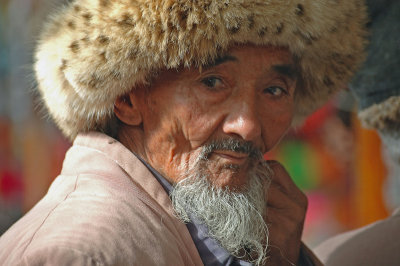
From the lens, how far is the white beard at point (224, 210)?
237cm

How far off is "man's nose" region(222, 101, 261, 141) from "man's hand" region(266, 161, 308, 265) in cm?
42

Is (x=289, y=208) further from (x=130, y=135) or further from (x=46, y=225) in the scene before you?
(x=46, y=225)

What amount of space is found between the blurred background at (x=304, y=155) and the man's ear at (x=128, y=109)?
3887 millimetres

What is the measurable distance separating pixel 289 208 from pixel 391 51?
105cm

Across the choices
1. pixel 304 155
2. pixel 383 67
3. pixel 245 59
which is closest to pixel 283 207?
pixel 245 59

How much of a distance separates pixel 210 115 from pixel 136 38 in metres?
0.44

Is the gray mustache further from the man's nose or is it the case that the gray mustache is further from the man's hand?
the man's hand

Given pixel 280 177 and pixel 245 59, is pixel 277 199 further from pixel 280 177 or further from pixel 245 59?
pixel 245 59

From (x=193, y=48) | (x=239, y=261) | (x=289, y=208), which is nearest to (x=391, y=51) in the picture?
(x=289, y=208)

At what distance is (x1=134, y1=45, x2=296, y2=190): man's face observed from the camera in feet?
7.84

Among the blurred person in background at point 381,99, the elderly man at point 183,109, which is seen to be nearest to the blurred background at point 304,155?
the blurred person in background at point 381,99

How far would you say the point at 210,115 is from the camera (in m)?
2.39

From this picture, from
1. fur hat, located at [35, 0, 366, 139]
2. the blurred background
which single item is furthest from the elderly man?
the blurred background

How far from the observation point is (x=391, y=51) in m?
3.05
